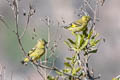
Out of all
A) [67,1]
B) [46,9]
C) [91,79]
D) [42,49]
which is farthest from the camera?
[67,1]

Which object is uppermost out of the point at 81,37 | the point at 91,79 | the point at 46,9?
the point at 46,9

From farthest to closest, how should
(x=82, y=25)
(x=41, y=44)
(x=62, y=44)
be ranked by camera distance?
(x=62, y=44) < (x=41, y=44) < (x=82, y=25)

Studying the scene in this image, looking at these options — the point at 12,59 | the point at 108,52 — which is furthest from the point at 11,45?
the point at 108,52

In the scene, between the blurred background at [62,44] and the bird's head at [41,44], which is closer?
the bird's head at [41,44]

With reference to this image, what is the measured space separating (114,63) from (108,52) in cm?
55

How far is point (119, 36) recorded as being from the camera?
1945 cm

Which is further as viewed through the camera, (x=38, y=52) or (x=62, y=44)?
(x=62, y=44)

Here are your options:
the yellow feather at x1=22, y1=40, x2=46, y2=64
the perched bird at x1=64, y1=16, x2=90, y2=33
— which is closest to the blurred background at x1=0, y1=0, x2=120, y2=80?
the perched bird at x1=64, y1=16, x2=90, y2=33

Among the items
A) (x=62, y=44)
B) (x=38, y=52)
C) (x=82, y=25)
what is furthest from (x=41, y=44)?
(x=62, y=44)

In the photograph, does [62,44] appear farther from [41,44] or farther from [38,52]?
[38,52]

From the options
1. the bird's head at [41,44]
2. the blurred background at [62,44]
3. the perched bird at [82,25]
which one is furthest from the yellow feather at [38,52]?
A: the blurred background at [62,44]

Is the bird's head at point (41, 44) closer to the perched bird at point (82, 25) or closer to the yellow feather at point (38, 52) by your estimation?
the yellow feather at point (38, 52)

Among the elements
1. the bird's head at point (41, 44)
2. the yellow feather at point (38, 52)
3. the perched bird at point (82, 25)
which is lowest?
the yellow feather at point (38, 52)

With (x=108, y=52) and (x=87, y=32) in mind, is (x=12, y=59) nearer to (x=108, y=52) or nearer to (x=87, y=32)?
(x=108, y=52)
